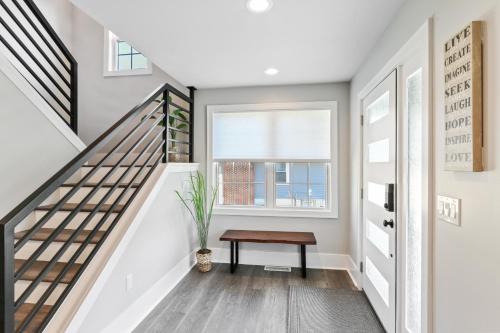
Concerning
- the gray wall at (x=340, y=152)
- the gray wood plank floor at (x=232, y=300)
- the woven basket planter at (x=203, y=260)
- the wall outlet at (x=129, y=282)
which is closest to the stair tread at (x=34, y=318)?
the wall outlet at (x=129, y=282)

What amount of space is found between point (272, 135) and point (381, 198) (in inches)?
68.8

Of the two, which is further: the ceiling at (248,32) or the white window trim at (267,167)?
the white window trim at (267,167)

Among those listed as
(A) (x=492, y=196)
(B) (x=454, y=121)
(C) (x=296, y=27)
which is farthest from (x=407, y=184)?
(C) (x=296, y=27)

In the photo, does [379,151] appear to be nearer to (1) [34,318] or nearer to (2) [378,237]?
(2) [378,237]

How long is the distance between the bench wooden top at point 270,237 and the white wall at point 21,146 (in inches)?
79.6

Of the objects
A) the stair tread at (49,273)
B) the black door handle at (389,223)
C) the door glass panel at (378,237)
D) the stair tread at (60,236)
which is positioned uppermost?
the black door handle at (389,223)

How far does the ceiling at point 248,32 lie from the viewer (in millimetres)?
1865

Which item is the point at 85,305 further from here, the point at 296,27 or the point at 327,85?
the point at 327,85

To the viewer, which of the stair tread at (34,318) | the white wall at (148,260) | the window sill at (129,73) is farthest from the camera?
the window sill at (129,73)

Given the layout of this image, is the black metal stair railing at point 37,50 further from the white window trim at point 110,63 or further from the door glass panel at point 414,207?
the door glass panel at point 414,207

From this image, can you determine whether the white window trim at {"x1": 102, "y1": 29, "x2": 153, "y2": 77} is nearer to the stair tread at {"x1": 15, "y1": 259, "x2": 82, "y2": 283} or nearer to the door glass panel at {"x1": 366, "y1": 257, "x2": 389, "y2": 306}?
the stair tread at {"x1": 15, "y1": 259, "x2": 82, "y2": 283}

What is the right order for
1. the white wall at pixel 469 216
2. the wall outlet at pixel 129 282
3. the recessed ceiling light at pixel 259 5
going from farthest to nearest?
1. the wall outlet at pixel 129 282
2. the recessed ceiling light at pixel 259 5
3. the white wall at pixel 469 216

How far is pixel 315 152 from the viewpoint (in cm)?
361

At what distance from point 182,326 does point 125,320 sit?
466mm
